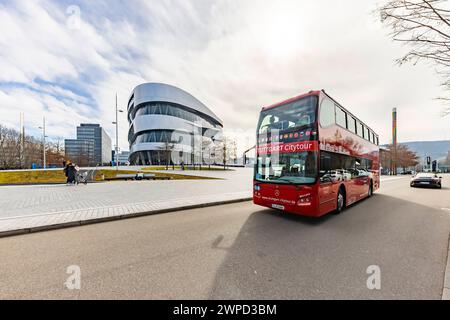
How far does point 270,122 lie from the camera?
6.38m

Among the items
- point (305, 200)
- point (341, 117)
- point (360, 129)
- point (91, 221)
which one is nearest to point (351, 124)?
point (341, 117)

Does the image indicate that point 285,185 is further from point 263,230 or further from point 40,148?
A: point 40,148

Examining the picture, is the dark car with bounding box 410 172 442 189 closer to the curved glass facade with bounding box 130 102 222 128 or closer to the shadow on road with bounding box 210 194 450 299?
the shadow on road with bounding box 210 194 450 299

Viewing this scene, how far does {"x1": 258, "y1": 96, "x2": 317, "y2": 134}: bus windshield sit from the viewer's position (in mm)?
5438

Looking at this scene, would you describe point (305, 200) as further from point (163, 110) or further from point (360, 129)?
point (163, 110)

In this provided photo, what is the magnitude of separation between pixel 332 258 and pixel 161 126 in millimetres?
58039

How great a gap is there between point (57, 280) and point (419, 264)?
6128 millimetres

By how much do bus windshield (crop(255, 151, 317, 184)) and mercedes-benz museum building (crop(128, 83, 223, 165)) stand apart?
44.5m

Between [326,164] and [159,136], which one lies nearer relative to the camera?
[326,164]

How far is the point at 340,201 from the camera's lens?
6664 mm

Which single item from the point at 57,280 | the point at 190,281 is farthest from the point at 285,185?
the point at 57,280

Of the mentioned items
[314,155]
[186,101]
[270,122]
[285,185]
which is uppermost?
[186,101]

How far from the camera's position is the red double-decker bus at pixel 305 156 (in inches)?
207

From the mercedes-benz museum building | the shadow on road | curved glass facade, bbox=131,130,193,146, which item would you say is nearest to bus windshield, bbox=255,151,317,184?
the shadow on road
